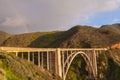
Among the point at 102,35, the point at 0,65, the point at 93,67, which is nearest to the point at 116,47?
the point at 102,35

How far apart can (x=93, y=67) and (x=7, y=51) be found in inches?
2396

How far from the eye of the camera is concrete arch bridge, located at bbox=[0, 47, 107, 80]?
60500mm

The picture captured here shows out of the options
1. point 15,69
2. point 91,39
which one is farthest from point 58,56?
point 91,39

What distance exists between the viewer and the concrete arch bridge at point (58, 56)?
2382 inches

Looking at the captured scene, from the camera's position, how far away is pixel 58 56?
70.8m

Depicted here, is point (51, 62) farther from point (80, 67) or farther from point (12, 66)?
point (80, 67)

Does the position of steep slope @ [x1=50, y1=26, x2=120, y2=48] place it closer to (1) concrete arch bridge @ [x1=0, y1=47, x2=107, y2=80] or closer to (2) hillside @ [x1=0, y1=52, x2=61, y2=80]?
(1) concrete arch bridge @ [x1=0, y1=47, x2=107, y2=80]

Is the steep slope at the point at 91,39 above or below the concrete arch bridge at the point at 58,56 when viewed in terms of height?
above

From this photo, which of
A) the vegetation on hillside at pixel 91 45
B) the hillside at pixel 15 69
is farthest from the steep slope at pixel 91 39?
the hillside at pixel 15 69

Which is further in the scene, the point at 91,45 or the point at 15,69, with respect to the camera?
the point at 91,45

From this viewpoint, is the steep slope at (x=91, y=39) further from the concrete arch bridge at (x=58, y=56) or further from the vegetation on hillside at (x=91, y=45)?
the concrete arch bridge at (x=58, y=56)

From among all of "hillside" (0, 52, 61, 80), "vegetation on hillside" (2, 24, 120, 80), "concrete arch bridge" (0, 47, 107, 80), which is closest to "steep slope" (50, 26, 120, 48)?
"vegetation on hillside" (2, 24, 120, 80)

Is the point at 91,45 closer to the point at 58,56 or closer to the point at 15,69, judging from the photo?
the point at 58,56

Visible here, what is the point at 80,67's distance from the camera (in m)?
116
